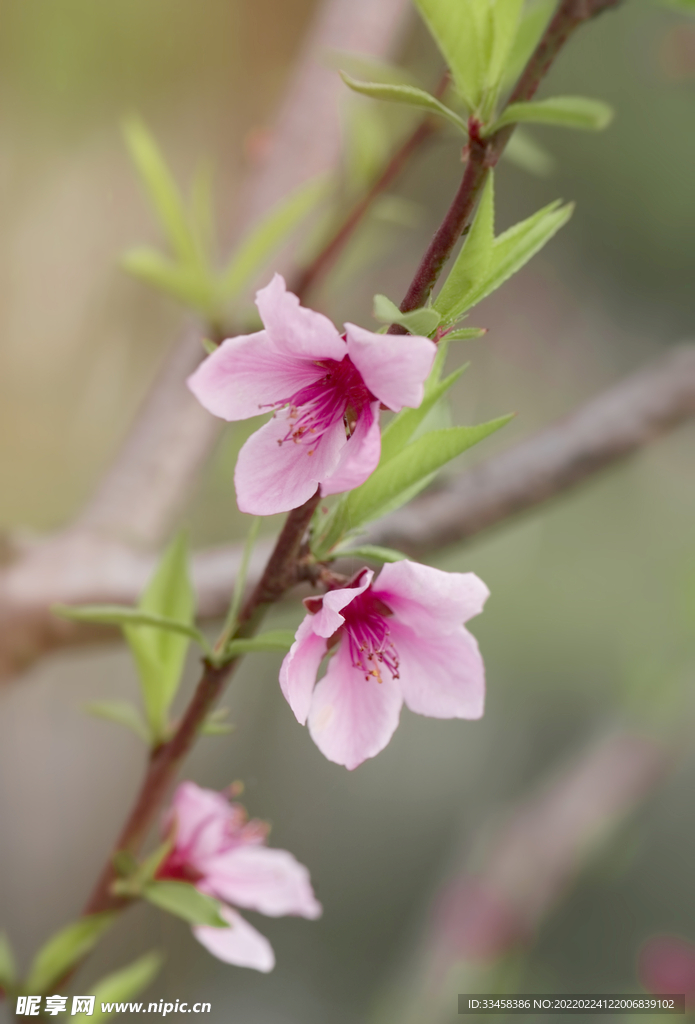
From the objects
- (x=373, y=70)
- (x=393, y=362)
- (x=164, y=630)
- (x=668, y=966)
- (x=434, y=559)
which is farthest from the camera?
(x=668, y=966)

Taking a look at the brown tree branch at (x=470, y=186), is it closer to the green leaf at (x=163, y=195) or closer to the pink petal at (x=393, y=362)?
the pink petal at (x=393, y=362)

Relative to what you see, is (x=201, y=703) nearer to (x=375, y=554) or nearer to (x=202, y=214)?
(x=375, y=554)

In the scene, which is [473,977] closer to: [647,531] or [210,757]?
[210,757]

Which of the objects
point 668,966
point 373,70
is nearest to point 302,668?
point 373,70

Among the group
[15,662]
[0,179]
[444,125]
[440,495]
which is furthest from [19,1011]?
[0,179]

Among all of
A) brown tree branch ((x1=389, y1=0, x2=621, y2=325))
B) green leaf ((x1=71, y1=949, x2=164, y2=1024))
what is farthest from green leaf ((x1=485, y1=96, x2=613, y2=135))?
green leaf ((x1=71, y1=949, x2=164, y2=1024))

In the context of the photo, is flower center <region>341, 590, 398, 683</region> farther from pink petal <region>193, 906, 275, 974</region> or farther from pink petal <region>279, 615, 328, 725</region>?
pink petal <region>193, 906, 275, 974</region>

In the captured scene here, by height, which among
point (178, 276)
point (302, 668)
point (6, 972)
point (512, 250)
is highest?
point (178, 276)

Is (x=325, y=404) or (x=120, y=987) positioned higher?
(x=325, y=404)
